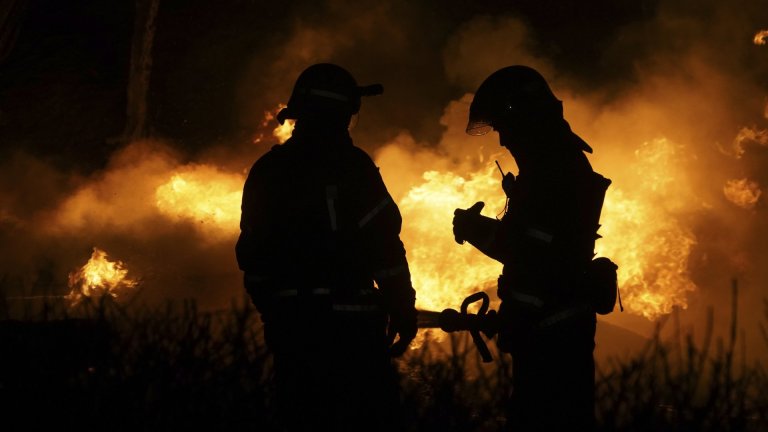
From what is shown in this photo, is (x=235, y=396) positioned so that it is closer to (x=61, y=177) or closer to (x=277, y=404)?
(x=277, y=404)

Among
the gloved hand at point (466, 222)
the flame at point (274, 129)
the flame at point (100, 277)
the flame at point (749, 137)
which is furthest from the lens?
the flame at point (749, 137)

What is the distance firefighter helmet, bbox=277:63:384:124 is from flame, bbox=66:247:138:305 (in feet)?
30.0

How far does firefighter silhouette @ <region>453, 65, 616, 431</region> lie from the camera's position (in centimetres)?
380

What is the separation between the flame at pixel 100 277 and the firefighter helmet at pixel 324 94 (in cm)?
913

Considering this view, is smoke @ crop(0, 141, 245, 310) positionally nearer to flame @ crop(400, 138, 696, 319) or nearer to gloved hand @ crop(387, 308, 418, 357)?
flame @ crop(400, 138, 696, 319)

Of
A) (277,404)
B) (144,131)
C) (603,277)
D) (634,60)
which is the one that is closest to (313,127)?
(277,404)

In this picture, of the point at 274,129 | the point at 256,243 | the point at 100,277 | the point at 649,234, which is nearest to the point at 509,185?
the point at 256,243

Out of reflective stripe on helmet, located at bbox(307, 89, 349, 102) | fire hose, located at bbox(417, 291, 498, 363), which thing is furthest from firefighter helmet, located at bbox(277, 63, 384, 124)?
fire hose, located at bbox(417, 291, 498, 363)

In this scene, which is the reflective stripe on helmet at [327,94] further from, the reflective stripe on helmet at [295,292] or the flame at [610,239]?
the flame at [610,239]

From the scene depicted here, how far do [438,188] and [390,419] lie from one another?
8.16 m

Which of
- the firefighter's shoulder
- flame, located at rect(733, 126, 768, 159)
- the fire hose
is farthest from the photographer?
flame, located at rect(733, 126, 768, 159)

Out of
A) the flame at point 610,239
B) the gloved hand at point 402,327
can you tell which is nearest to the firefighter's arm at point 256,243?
the gloved hand at point 402,327

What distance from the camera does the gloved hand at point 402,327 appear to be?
3.89m

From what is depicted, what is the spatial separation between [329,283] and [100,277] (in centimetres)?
974
